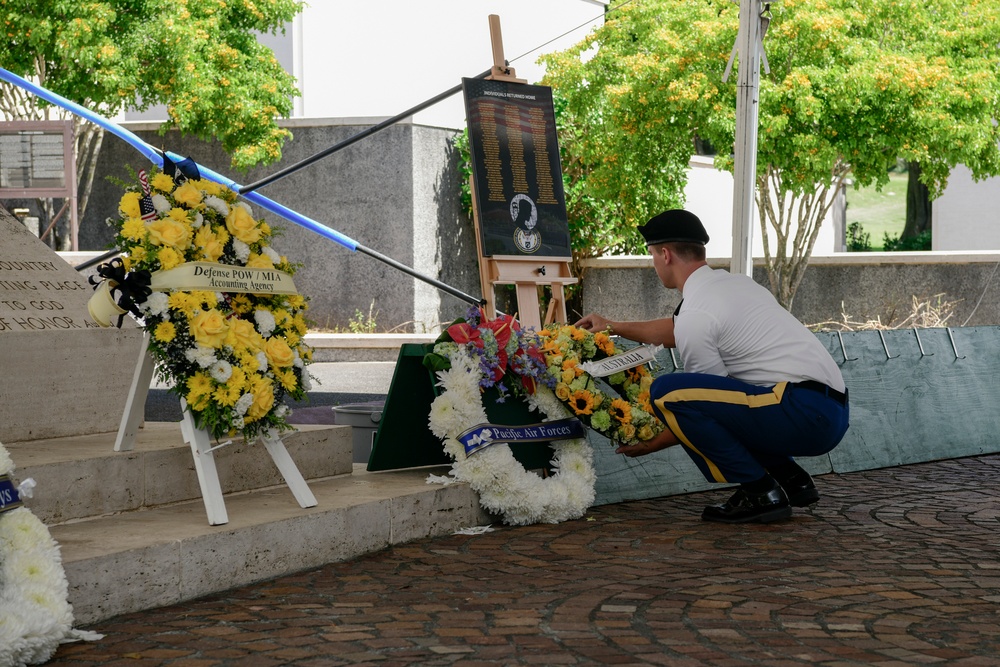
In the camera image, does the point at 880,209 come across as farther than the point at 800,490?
Yes

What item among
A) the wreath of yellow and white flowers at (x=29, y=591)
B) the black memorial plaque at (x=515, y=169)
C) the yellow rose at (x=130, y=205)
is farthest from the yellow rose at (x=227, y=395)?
the black memorial plaque at (x=515, y=169)

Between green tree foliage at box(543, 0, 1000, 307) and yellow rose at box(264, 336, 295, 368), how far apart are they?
11230 mm

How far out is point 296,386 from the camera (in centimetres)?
562

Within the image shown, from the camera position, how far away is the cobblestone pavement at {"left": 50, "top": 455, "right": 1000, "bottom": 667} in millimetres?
4137

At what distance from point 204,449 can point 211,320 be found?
0.54m

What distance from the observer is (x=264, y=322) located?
555cm

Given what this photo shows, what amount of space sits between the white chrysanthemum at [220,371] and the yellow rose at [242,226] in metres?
0.63

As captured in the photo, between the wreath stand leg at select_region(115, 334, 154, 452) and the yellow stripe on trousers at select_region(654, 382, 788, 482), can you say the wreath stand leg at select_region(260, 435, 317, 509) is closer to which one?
the wreath stand leg at select_region(115, 334, 154, 452)

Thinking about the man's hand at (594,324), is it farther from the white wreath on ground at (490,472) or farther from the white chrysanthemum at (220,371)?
the white chrysanthemum at (220,371)

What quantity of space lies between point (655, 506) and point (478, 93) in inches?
137

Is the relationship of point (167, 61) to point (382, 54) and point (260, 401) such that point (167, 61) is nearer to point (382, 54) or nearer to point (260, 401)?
point (382, 54)

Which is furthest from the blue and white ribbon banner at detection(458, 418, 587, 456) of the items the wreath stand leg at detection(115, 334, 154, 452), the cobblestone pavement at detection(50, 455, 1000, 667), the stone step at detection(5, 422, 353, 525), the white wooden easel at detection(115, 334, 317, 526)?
the wreath stand leg at detection(115, 334, 154, 452)

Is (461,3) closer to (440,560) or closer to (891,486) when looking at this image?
(891,486)

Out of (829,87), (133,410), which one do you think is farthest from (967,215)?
(133,410)
